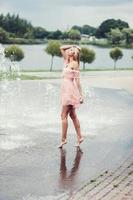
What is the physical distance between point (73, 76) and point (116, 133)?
7.75ft

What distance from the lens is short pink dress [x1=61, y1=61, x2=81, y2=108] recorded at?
10.4 metres

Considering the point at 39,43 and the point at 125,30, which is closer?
the point at 39,43

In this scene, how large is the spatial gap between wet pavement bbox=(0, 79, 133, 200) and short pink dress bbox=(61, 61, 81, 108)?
783 mm

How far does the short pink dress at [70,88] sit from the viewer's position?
1041 centimetres

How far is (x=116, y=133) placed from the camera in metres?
12.4

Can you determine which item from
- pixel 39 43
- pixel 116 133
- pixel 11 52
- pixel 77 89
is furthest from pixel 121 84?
pixel 39 43

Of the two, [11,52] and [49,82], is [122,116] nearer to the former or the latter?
[49,82]

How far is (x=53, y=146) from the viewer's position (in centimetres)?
1062

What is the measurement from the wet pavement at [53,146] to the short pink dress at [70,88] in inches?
30.8

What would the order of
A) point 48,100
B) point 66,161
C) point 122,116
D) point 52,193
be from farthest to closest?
point 48,100 < point 122,116 < point 66,161 < point 52,193

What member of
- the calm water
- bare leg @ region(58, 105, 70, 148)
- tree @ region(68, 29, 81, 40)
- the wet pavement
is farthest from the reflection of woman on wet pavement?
tree @ region(68, 29, 81, 40)

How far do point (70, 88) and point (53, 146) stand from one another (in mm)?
1020

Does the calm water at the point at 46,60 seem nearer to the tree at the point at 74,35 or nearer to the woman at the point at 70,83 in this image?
the tree at the point at 74,35

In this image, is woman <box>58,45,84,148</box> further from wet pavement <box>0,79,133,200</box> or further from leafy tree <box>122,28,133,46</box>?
leafy tree <box>122,28,133,46</box>
